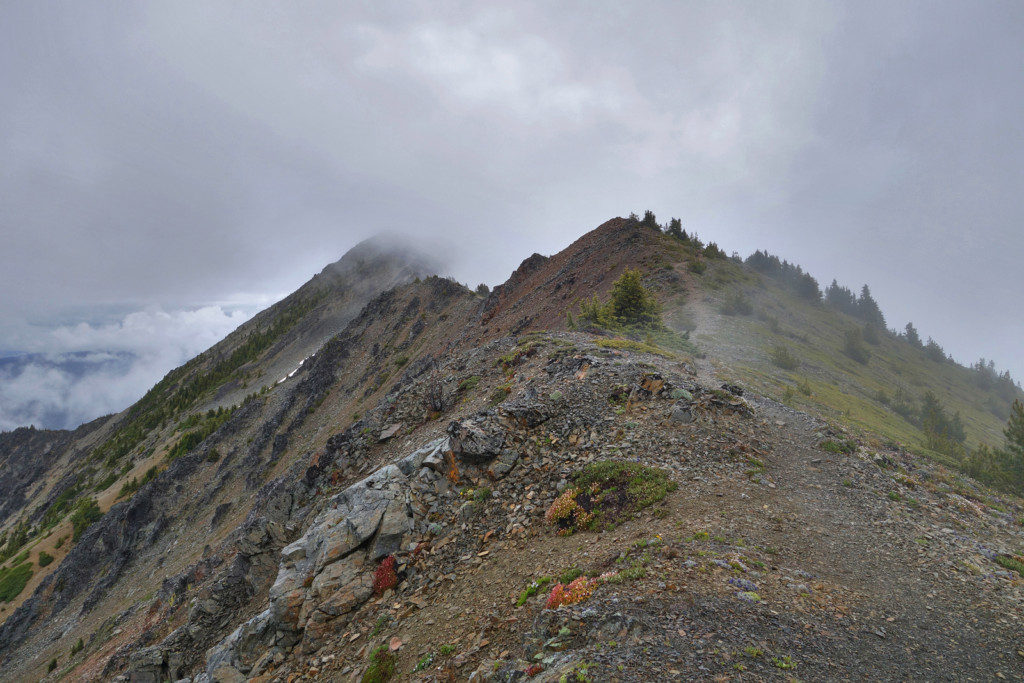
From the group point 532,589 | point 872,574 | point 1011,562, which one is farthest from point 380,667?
point 1011,562

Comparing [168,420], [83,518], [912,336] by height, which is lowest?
[912,336]

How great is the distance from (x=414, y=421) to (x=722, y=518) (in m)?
17.6

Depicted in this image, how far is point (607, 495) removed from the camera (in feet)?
42.2

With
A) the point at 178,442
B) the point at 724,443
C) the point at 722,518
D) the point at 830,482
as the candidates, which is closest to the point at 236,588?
the point at 722,518

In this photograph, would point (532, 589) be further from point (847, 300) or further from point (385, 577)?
point (847, 300)

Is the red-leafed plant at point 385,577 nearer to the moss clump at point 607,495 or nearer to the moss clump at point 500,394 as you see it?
the moss clump at point 607,495

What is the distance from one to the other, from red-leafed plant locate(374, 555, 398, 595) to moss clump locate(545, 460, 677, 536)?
16.3ft

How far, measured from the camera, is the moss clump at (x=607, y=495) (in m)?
12.2

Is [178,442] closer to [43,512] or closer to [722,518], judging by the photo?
[43,512]

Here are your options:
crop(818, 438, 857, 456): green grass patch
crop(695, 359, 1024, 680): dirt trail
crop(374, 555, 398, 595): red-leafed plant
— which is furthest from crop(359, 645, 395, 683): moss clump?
crop(818, 438, 857, 456): green grass patch

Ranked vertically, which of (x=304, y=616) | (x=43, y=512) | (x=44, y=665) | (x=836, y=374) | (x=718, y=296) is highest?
(x=43, y=512)

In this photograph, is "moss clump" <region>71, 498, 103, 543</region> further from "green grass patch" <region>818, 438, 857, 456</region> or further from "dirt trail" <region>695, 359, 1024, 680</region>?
"green grass patch" <region>818, 438, 857, 456</region>

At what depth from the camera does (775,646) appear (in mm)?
7211

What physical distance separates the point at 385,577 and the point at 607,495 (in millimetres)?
7229
